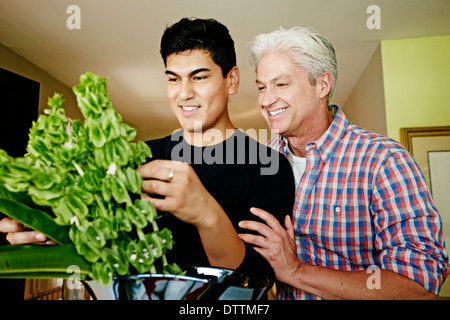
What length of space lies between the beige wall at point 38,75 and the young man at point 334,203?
3008 millimetres

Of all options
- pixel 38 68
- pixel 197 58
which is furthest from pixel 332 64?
pixel 38 68

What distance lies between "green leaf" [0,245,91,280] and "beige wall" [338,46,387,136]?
326 cm

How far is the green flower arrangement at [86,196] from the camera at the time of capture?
0.31 m

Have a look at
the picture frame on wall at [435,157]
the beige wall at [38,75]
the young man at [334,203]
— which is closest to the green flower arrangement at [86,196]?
the young man at [334,203]

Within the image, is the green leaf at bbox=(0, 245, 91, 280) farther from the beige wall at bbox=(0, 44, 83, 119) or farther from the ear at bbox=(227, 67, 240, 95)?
the beige wall at bbox=(0, 44, 83, 119)

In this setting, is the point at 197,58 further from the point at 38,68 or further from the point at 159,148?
the point at 38,68

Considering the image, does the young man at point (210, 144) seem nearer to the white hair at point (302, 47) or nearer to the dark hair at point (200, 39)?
the dark hair at point (200, 39)

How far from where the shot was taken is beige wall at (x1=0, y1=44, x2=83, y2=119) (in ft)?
10.9

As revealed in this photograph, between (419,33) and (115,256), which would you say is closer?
(115,256)

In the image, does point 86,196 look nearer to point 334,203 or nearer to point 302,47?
point 334,203

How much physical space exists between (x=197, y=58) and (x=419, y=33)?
288 cm

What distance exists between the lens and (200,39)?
0.86 m

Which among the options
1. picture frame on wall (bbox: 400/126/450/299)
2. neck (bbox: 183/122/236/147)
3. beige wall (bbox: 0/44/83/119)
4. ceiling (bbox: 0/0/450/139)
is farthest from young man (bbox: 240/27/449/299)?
beige wall (bbox: 0/44/83/119)

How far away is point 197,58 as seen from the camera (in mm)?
853
